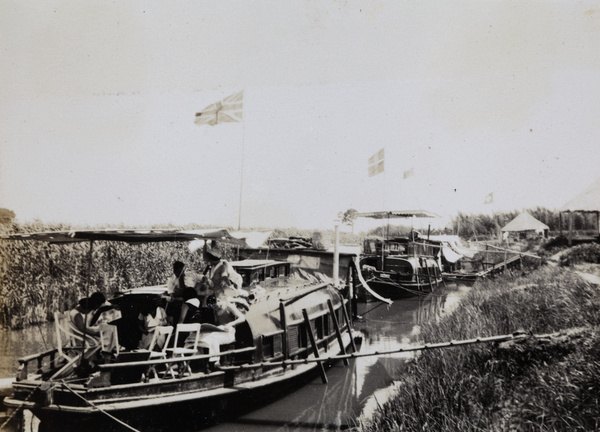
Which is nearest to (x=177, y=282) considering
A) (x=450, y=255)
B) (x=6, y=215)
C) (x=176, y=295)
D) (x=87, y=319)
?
(x=176, y=295)

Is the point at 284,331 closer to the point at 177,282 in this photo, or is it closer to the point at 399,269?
the point at 177,282

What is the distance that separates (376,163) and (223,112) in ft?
32.0

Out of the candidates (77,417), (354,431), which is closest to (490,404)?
(354,431)

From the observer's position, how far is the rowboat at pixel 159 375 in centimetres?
508

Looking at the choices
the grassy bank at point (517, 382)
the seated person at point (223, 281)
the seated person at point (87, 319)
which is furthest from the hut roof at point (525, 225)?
the seated person at point (87, 319)

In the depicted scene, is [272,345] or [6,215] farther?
[6,215]

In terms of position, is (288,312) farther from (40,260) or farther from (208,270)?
(40,260)

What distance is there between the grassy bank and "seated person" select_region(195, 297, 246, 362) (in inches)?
103

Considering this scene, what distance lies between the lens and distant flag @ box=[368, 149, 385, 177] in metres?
18.2

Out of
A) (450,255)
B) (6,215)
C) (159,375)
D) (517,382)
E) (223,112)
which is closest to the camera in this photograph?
(517,382)

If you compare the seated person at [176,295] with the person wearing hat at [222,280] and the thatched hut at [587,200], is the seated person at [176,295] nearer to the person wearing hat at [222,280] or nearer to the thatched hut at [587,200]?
the person wearing hat at [222,280]

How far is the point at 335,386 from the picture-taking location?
8609 millimetres

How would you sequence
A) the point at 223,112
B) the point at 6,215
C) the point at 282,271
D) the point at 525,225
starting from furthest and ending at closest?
the point at 525,225 < the point at 6,215 < the point at 282,271 < the point at 223,112

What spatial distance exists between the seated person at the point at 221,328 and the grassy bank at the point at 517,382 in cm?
261
